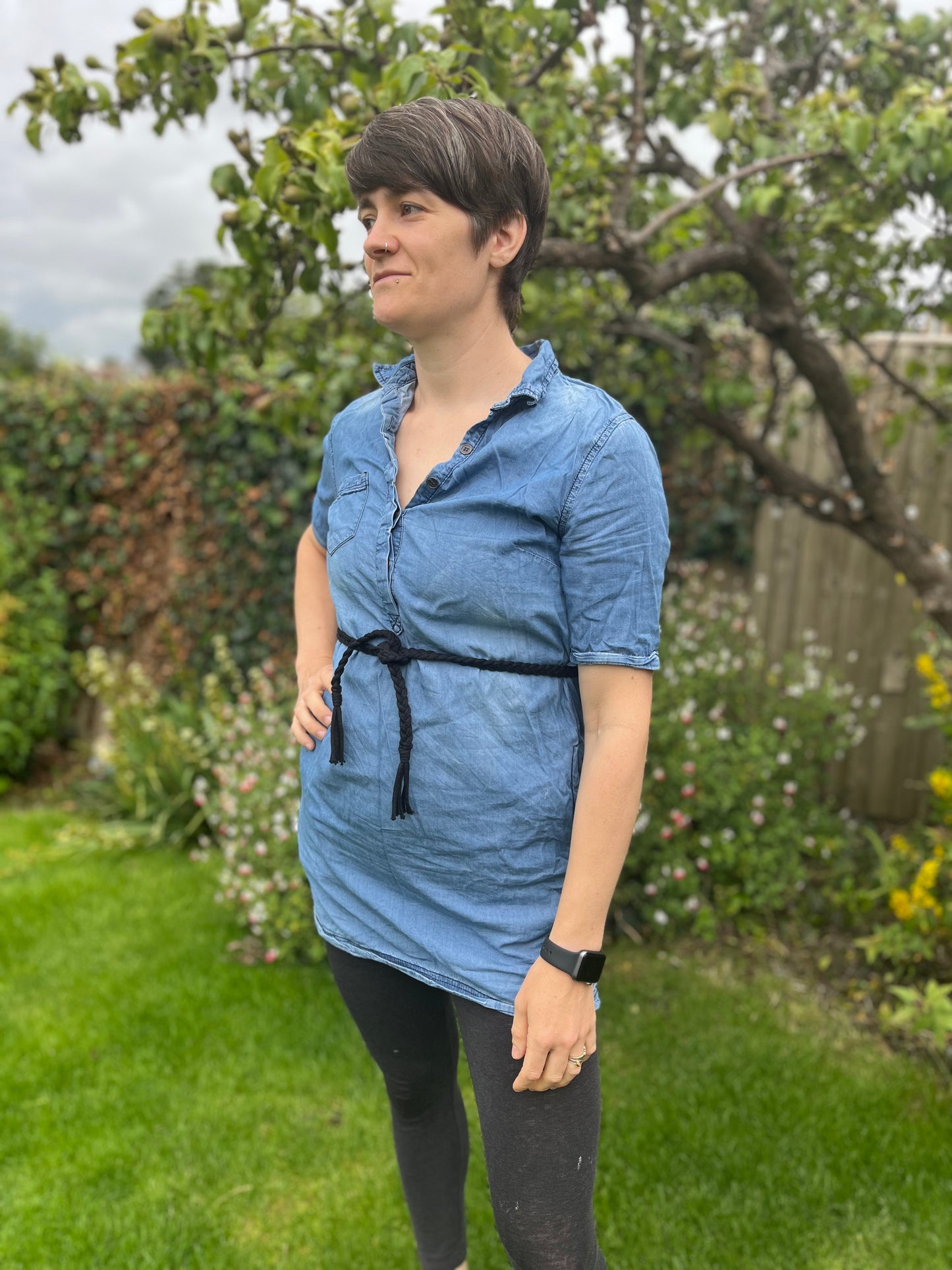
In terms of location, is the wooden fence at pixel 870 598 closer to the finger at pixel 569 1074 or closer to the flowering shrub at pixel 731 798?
the flowering shrub at pixel 731 798

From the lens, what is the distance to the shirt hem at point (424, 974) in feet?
4.18

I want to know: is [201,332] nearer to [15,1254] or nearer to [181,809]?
[15,1254]

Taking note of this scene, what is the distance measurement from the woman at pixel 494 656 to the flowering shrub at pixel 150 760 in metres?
2.93

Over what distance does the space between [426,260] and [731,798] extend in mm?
2671

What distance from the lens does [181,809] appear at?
4.50m

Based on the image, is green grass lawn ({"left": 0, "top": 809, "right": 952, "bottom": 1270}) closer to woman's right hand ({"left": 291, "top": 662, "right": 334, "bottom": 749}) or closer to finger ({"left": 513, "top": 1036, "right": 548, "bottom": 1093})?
finger ({"left": 513, "top": 1036, "right": 548, "bottom": 1093})

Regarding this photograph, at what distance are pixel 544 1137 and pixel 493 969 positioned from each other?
8.9 inches

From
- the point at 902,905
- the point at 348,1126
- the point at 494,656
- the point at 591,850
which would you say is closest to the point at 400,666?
the point at 494,656

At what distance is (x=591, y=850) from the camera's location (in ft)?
3.86

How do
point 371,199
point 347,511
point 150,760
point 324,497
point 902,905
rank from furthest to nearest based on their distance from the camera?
point 150,760 < point 902,905 < point 324,497 < point 347,511 < point 371,199

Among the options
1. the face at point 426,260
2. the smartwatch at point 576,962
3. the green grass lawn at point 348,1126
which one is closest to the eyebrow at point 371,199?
the face at point 426,260

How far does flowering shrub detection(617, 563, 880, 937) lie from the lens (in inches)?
137

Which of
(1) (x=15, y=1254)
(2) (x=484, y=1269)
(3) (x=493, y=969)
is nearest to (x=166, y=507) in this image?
(1) (x=15, y=1254)

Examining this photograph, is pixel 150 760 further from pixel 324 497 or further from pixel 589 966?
pixel 589 966
